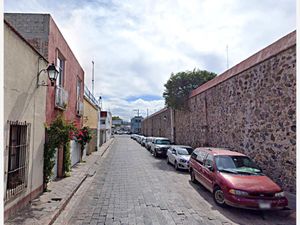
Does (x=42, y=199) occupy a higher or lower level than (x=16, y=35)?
lower


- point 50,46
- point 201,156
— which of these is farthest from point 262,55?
point 50,46

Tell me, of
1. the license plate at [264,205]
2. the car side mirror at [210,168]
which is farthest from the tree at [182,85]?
the license plate at [264,205]

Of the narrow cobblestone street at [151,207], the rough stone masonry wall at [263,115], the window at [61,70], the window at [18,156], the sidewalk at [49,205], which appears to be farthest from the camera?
the window at [61,70]

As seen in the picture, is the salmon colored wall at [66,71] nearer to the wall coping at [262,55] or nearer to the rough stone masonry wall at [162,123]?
the wall coping at [262,55]

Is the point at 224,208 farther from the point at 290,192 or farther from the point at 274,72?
the point at 274,72

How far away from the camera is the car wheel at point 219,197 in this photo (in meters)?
6.77

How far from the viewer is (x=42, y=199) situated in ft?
22.3

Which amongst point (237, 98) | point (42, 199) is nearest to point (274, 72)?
point (237, 98)

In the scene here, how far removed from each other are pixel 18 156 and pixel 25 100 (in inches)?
58.1

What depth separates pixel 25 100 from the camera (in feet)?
19.5

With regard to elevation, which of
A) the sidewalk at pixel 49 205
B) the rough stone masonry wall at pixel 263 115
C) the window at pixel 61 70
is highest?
the window at pixel 61 70

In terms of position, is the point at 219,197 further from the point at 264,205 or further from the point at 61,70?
the point at 61,70

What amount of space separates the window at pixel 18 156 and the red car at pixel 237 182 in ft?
18.1

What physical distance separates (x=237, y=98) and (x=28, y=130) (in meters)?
9.94
